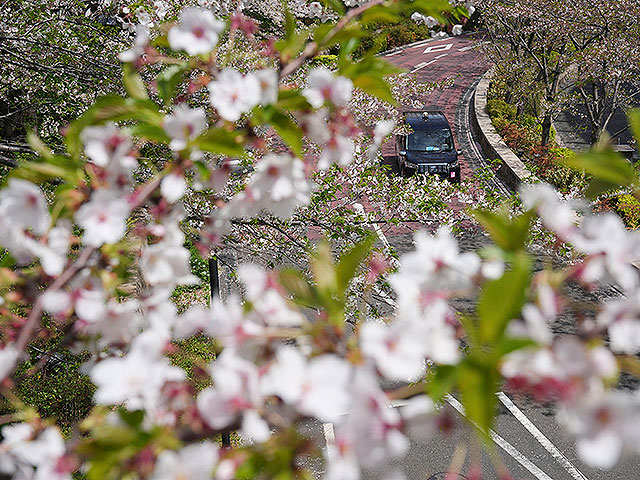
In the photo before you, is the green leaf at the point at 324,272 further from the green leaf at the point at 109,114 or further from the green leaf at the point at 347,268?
the green leaf at the point at 109,114

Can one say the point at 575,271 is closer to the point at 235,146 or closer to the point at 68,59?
the point at 235,146

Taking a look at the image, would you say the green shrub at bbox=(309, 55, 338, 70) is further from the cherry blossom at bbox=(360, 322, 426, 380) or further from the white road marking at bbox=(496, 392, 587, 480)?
the white road marking at bbox=(496, 392, 587, 480)

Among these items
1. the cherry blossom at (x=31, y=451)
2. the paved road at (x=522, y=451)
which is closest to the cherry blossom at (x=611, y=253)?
the cherry blossom at (x=31, y=451)

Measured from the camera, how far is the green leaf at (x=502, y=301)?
694 millimetres

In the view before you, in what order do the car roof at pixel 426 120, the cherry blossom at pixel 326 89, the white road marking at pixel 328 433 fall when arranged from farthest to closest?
the car roof at pixel 426 120
the white road marking at pixel 328 433
the cherry blossom at pixel 326 89

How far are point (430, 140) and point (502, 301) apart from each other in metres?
13.5

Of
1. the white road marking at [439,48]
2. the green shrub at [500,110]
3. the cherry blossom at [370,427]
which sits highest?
the cherry blossom at [370,427]

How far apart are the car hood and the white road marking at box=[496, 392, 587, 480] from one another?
7084 mm

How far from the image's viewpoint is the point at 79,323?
114cm

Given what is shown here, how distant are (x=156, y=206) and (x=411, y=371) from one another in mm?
647

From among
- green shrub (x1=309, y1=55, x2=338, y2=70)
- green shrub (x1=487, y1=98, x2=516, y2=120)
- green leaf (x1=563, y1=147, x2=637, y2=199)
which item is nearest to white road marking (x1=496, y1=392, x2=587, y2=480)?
green shrub (x1=309, y1=55, x2=338, y2=70)

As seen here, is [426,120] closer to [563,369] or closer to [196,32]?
[196,32]

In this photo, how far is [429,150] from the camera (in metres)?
13.4

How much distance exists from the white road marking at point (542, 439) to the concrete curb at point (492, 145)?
3.66m
